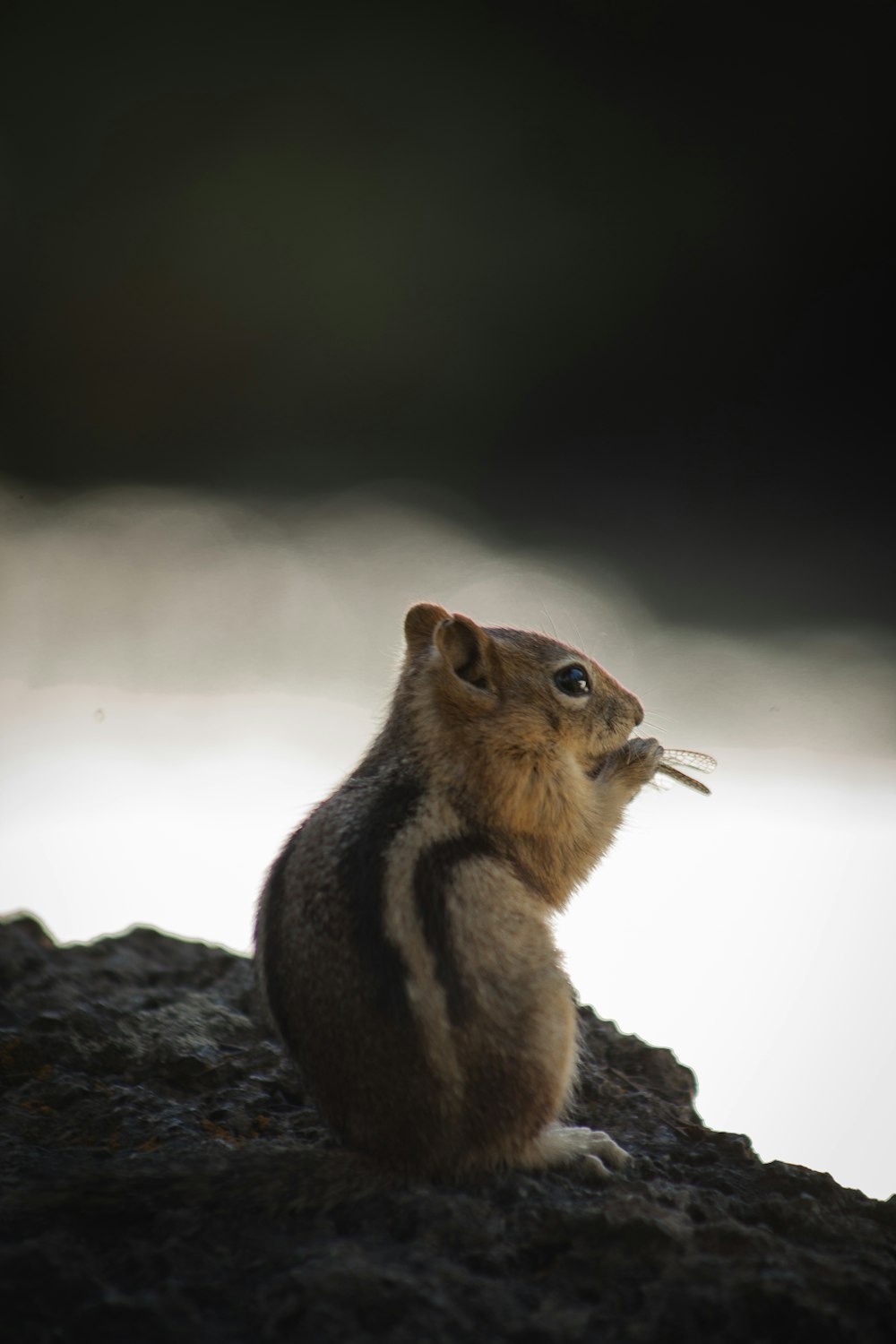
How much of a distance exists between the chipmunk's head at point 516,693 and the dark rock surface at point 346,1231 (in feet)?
1.82

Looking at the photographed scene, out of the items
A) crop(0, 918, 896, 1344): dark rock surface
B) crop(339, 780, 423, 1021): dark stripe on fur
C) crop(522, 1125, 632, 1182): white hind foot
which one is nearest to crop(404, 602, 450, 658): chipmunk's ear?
crop(339, 780, 423, 1021): dark stripe on fur

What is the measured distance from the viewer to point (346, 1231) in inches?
54.2

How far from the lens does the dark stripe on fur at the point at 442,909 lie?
4.82ft

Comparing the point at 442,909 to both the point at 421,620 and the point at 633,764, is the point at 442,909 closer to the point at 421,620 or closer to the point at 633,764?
the point at 633,764

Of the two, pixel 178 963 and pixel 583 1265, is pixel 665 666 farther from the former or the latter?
pixel 583 1265

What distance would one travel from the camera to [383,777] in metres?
1.78

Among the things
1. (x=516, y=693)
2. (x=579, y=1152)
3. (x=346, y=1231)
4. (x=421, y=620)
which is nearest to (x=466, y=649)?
(x=516, y=693)

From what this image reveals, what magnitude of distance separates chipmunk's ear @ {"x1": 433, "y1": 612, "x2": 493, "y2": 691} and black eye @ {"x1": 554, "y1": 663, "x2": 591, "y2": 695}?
12 centimetres

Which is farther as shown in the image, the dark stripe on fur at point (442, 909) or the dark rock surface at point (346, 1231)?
the dark stripe on fur at point (442, 909)

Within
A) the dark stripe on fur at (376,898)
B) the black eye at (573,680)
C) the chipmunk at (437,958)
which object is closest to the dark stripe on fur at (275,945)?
the chipmunk at (437,958)

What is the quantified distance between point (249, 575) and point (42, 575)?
0.68 meters

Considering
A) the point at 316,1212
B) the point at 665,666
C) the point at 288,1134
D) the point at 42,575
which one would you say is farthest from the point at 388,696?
the point at 42,575

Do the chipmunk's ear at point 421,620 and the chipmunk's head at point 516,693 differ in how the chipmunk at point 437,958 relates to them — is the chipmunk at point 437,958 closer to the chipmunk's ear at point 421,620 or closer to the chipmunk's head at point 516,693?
the chipmunk's head at point 516,693

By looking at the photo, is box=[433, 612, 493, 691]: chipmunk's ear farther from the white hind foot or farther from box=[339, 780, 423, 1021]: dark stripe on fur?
the white hind foot
